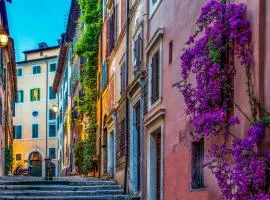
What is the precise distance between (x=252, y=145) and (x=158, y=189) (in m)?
8.54

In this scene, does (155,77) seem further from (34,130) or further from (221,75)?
(34,130)

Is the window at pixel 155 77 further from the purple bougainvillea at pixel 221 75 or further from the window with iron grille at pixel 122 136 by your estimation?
the purple bougainvillea at pixel 221 75

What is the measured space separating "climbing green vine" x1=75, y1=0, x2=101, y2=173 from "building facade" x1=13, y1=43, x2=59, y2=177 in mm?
48549

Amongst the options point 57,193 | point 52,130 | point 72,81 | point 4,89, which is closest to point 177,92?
point 57,193

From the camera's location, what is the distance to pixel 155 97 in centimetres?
1611

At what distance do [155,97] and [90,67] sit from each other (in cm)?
1514

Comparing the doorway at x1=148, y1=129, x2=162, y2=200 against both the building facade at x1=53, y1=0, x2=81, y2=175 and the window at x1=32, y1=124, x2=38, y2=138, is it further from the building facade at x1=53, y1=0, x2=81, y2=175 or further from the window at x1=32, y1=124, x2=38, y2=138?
the window at x1=32, y1=124, x2=38, y2=138

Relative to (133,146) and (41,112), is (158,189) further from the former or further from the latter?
(41,112)

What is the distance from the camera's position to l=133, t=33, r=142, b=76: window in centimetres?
1844

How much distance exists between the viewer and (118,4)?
24297 mm

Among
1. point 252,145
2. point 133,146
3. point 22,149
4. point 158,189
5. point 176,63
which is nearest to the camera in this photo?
point 252,145

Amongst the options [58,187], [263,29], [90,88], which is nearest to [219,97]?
[263,29]

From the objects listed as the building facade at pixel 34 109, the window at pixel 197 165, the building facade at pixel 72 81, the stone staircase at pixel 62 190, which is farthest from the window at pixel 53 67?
the window at pixel 197 165

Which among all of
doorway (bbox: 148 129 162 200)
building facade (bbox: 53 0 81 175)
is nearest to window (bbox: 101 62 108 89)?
building facade (bbox: 53 0 81 175)
